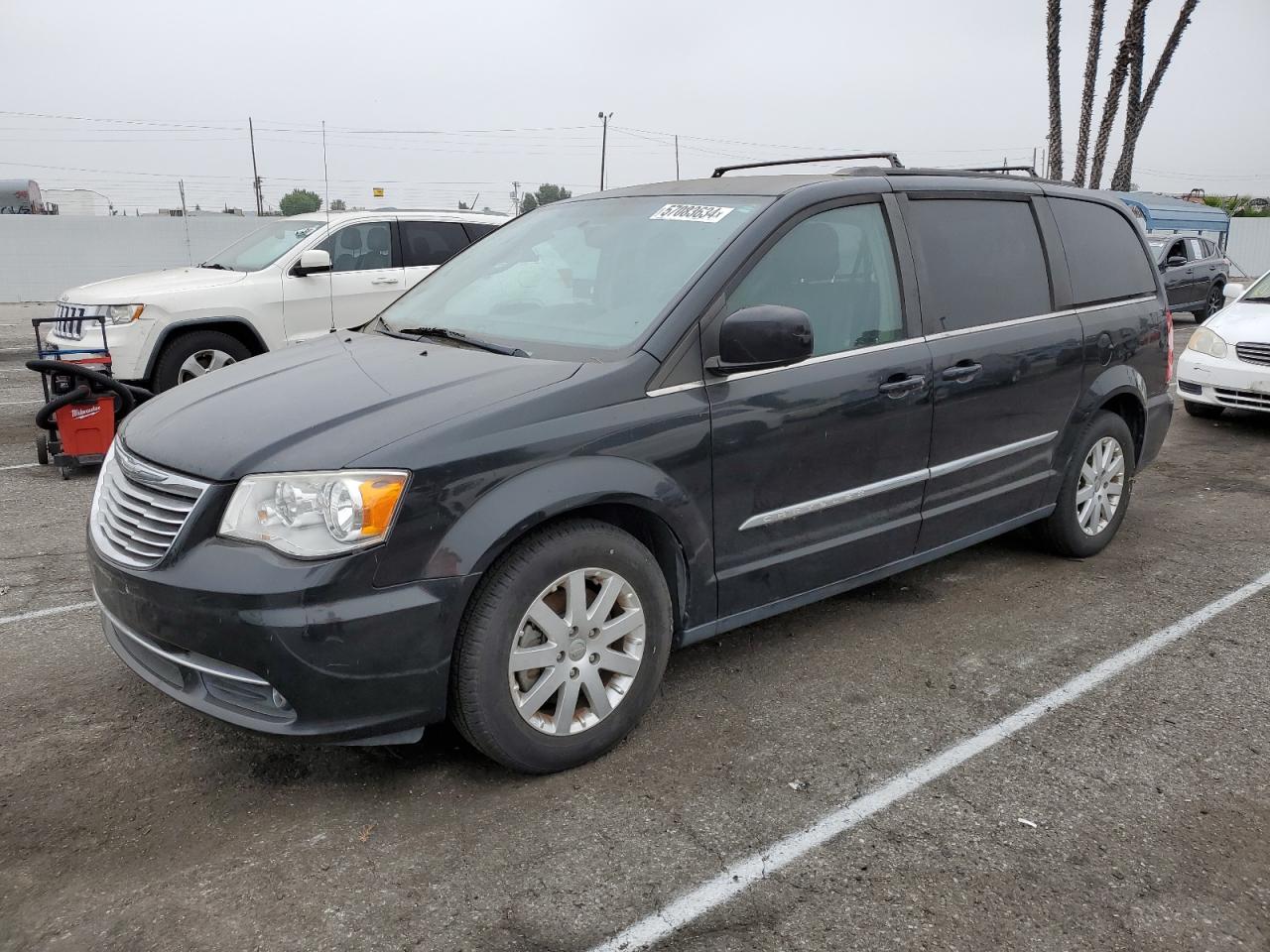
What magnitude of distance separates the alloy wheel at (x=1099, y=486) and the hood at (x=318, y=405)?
2915 millimetres

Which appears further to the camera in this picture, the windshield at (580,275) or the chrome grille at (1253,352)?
the chrome grille at (1253,352)

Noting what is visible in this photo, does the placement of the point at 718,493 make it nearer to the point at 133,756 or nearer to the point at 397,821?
the point at 397,821

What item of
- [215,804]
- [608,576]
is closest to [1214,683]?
[608,576]

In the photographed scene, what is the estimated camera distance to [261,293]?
8578 mm

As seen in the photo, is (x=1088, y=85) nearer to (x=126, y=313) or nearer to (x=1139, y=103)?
(x=1139, y=103)

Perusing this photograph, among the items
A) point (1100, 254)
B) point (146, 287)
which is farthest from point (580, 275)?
point (146, 287)

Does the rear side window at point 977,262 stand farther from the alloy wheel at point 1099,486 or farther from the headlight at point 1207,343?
the headlight at point 1207,343

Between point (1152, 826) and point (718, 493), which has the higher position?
point (718, 493)

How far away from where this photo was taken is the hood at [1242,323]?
8297 millimetres

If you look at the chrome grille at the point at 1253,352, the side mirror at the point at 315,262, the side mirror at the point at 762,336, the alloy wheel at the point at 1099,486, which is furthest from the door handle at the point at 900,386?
the chrome grille at the point at 1253,352

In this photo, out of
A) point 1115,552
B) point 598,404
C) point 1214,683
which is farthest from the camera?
point 1115,552

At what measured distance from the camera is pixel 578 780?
3.07 metres

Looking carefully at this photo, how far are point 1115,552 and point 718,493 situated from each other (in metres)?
2.95

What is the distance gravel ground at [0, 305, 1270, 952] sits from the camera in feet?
8.06
